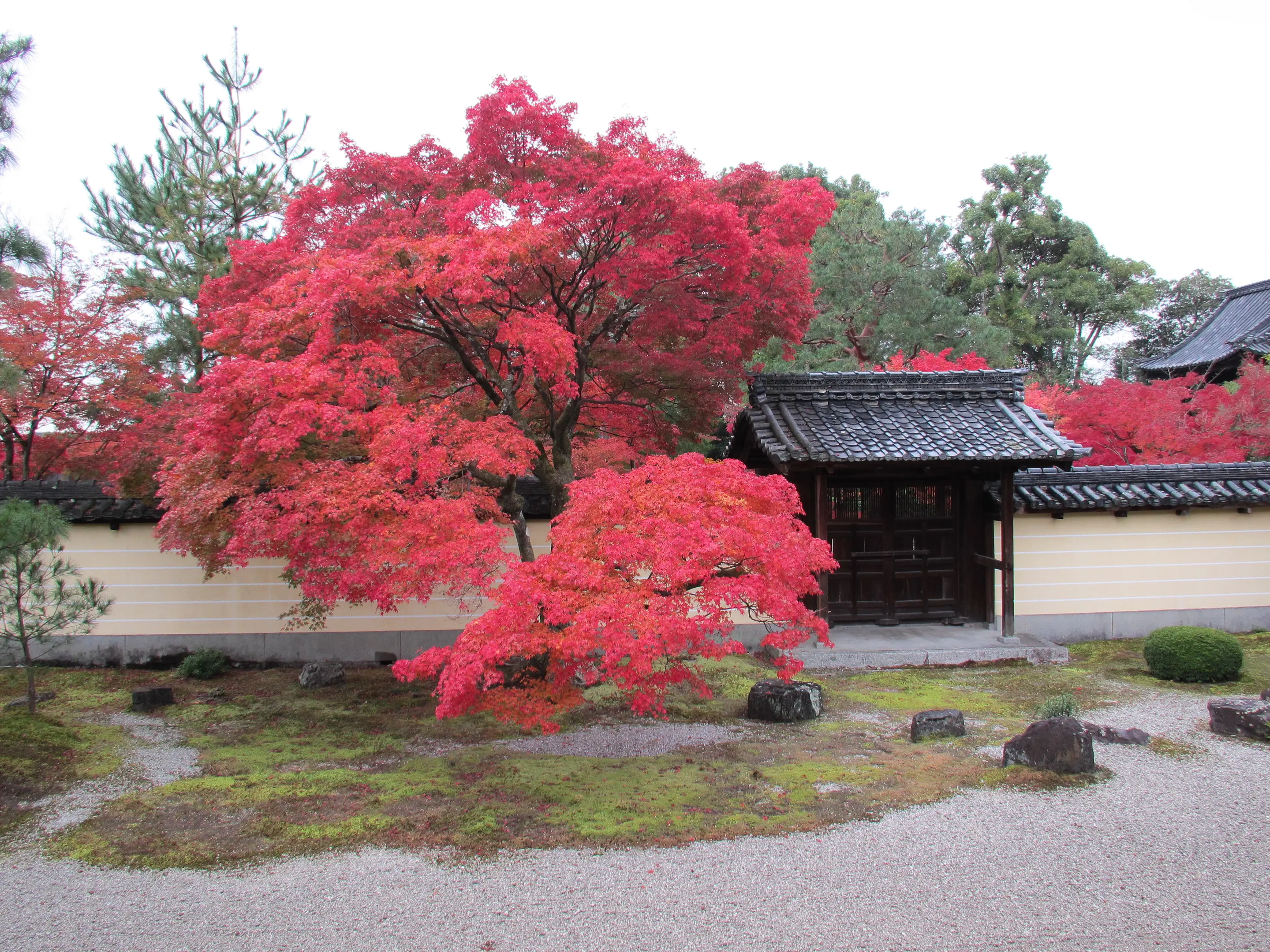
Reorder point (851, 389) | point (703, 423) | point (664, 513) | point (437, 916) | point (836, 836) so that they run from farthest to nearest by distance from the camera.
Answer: point (851, 389) < point (703, 423) < point (664, 513) < point (836, 836) < point (437, 916)

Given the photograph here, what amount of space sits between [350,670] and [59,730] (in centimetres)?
377

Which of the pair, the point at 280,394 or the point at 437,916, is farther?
the point at 280,394

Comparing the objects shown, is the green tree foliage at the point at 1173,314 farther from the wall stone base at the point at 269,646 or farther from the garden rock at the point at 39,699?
the garden rock at the point at 39,699

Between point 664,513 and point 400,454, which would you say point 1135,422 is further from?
point 400,454

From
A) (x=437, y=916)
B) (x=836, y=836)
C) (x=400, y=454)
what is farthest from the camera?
(x=400, y=454)

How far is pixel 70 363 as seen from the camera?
12.8 metres

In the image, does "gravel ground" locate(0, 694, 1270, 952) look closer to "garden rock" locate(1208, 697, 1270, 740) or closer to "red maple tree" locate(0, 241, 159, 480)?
"garden rock" locate(1208, 697, 1270, 740)

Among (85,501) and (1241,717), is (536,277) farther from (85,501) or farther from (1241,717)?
(1241,717)

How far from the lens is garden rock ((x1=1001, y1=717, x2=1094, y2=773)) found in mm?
6898

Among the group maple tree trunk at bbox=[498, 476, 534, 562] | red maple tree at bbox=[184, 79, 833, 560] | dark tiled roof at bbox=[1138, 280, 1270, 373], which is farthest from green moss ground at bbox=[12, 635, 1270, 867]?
dark tiled roof at bbox=[1138, 280, 1270, 373]

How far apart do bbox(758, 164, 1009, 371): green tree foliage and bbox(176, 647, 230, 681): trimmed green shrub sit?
1460cm

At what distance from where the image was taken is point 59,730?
8289 mm

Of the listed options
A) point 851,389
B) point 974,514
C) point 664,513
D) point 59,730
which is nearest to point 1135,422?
point 974,514

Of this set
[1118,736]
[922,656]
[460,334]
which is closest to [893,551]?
[922,656]
